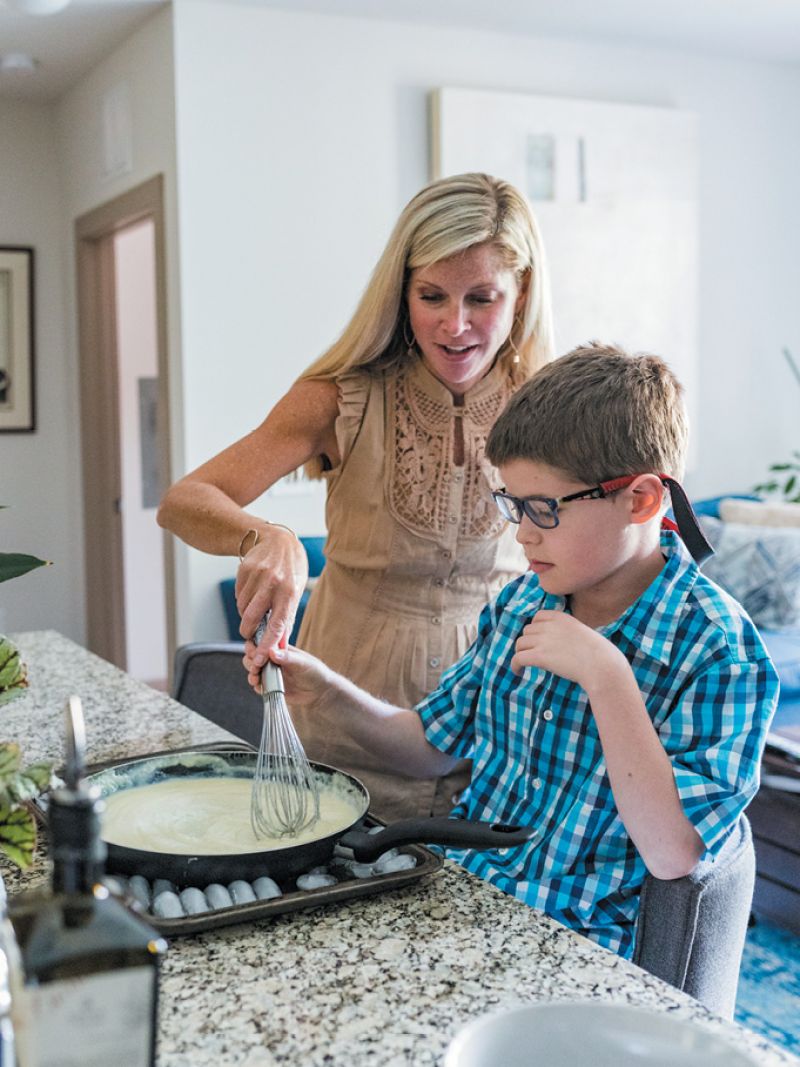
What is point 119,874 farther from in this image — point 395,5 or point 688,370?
point 688,370

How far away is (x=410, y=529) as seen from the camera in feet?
5.57

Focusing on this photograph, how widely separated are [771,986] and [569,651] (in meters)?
1.75

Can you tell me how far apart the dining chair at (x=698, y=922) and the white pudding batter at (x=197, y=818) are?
11.5 inches

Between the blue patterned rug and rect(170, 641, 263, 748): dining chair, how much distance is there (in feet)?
3.90

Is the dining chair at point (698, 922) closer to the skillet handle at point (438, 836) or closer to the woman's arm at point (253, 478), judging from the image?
the skillet handle at point (438, 836)

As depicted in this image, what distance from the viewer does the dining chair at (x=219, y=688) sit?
1915 millimetres

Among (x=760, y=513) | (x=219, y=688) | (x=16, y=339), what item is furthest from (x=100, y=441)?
(x=219, y=688)

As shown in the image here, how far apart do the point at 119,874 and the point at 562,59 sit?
4.31 meters

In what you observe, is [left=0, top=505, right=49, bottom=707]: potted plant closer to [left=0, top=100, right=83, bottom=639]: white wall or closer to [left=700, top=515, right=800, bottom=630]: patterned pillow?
[left=700, top=515, right=800, bottom=630]: patterned pillow

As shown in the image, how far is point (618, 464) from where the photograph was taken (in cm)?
122

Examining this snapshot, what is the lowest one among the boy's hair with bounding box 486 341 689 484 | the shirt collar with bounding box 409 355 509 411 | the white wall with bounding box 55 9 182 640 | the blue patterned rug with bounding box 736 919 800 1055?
the blue patterned rug with bounding box 736 919 800 1055

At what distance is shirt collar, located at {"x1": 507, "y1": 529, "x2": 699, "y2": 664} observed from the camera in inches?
46.7

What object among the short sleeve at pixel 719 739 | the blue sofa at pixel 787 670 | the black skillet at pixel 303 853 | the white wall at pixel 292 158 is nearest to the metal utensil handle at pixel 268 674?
the black skillet at pixel 303 853

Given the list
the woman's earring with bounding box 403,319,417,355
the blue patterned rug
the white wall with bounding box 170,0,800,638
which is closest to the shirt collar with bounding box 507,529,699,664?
the woman's earring with bounding box 403,319,417,355
